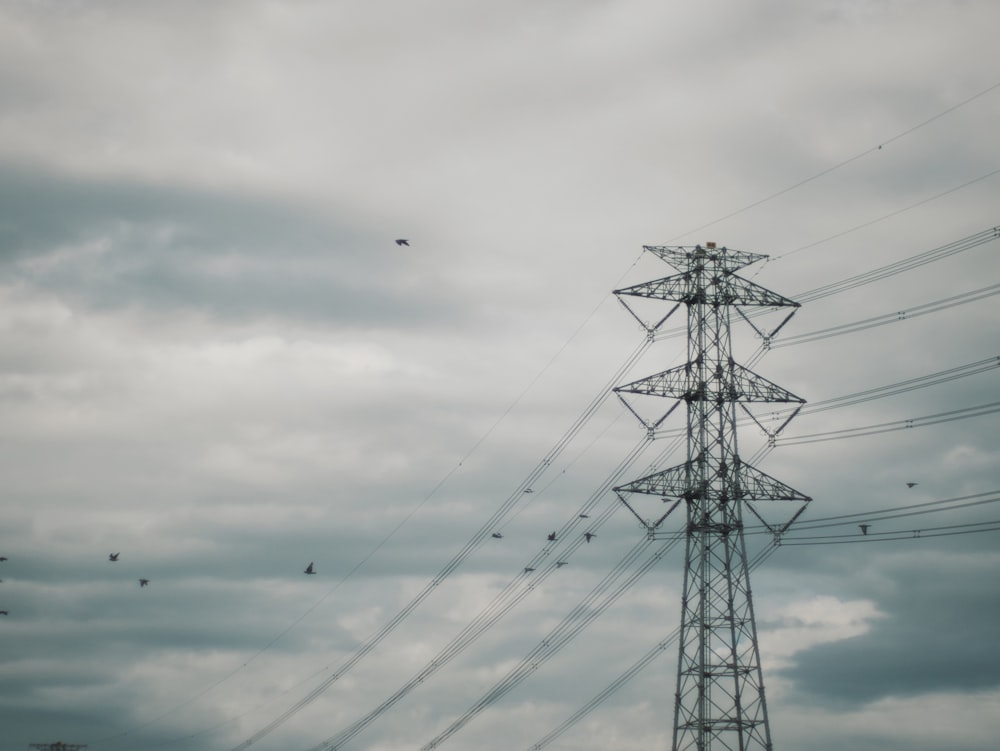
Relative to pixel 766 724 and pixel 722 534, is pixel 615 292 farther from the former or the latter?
pixel 766 724

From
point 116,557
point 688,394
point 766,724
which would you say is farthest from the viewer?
point 116,557

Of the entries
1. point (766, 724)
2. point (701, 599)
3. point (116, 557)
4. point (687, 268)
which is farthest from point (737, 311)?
point (116, 557)

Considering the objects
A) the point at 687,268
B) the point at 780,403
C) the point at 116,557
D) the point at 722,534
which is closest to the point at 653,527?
the point at 722,534

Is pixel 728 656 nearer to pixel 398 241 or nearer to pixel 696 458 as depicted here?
pixel 696 458

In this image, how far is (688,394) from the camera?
78188mm

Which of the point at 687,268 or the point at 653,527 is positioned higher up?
the point at 687,268

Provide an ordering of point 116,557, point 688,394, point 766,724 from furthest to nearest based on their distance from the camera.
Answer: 1. point 116,557
2. point 688,394
3. point 766,724

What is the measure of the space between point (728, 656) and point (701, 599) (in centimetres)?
322

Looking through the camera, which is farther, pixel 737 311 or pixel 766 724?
pixel 737 311

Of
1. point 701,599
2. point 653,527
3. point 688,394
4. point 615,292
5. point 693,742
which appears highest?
point 615,292

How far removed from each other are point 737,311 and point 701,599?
17052mm

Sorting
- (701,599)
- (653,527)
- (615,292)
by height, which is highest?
(615,292)

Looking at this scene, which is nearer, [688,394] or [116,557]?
[688,394]

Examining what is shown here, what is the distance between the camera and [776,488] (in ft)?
250
